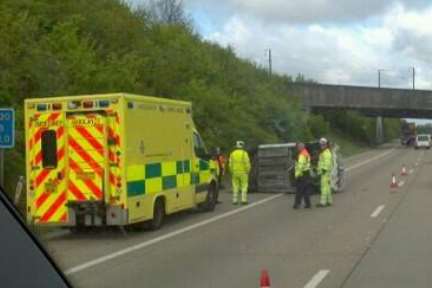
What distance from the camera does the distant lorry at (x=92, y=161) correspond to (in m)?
14.8

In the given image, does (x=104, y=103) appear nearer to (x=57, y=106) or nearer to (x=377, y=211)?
(x=57, y=106)

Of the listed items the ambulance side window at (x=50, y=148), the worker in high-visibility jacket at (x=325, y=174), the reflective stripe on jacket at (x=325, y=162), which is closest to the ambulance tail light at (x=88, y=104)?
the ambulance side window at (x=50, y=148)

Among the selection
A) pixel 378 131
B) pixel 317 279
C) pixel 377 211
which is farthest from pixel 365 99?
pixel 317 279

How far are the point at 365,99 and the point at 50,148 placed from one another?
254 feet

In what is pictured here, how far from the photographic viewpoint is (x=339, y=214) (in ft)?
62.7

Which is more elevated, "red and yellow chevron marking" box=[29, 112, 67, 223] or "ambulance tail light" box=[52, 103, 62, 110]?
Result: "ambulance tail light" box=[52, 103, 62, 110]

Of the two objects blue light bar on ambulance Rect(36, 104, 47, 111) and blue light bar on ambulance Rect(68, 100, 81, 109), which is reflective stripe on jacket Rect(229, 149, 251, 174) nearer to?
blue light bar on ambulance Rect(68, 100, 81, 109)

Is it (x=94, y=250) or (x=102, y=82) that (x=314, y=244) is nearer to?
(x=94, y=250)

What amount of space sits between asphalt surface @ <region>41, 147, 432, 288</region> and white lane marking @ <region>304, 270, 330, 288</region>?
0.05ft

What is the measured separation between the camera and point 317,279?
32.8 feet

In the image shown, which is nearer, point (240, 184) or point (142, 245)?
point (142, 245)

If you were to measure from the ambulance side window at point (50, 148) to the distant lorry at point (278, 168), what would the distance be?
12.2 m

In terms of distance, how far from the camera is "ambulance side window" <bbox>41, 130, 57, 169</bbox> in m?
15.3

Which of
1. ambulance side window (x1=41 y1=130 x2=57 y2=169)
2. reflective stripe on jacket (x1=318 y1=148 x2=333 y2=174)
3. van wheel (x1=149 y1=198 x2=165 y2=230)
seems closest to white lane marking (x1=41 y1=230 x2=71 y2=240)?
ambulance side window (x1=41 y1=130 x2=57 y2=169)
